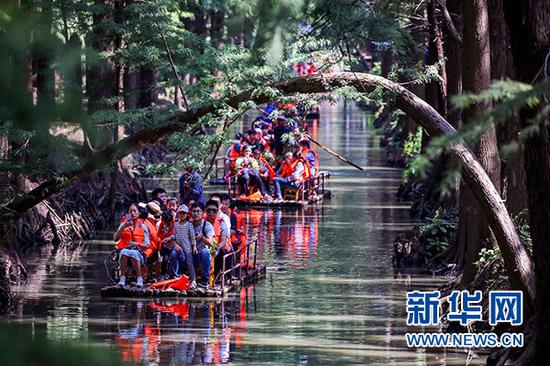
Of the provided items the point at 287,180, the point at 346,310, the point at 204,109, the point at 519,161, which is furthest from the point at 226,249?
the point at 287,180

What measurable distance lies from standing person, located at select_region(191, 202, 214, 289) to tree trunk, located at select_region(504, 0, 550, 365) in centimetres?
817

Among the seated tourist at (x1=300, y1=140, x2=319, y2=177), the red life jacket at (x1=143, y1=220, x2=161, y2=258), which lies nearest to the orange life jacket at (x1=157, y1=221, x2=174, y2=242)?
the red life jacket at (x1=143, y1=220, x2=161, y2=258)

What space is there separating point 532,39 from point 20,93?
8546 millimetres

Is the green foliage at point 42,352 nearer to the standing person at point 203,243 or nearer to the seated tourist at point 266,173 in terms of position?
the standing person at point 203,243

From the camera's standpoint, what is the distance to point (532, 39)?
11.9m

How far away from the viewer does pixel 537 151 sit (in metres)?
12.0

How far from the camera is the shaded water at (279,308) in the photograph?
15688 millimetres

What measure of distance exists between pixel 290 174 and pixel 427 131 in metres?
18.6

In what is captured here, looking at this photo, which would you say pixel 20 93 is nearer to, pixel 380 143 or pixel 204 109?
pixel 204 109

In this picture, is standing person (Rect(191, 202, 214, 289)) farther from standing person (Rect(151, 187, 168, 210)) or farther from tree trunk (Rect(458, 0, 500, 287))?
tree trunk (Rect(458, 0, 500, 287))

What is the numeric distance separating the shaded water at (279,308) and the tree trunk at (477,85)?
1.66m

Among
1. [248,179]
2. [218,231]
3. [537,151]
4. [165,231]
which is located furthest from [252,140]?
[537,151]

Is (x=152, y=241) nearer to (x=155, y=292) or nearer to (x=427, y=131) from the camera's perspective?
(x=155, y=292)

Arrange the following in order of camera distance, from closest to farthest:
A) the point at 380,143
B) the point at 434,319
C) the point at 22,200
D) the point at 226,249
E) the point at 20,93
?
1. the point at 20,93
2. the point at 22,200
3. the point at 434,319
4. the point at 226,249
5. the point at 380,143
